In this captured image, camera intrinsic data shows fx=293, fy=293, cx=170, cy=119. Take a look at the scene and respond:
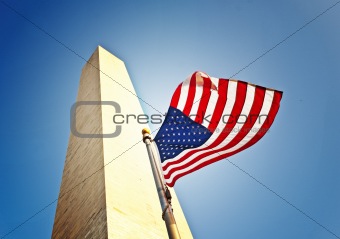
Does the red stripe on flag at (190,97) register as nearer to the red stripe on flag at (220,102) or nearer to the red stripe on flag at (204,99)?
the red stripe on flag at (204,99)

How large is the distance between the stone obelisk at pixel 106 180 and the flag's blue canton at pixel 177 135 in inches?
57.4

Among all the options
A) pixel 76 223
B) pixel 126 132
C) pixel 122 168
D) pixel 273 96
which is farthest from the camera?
pixel 126 132

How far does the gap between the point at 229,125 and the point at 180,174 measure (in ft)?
4.04

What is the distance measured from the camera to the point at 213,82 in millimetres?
5332

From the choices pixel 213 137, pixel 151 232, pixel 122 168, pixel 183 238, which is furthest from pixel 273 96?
pixel 183 238

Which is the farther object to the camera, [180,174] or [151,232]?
[151,232]

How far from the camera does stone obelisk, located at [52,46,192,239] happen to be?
17.9ft

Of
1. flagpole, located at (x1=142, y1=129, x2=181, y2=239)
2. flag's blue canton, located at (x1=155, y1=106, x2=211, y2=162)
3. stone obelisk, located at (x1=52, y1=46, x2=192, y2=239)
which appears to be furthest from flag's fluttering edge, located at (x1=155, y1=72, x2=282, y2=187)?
stone obelisk, located at (x1=52, y1=46, x2=192, y2=239)

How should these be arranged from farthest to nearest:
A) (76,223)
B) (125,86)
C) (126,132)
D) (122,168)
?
(125,86), (126,132), (122,168), (76,223)

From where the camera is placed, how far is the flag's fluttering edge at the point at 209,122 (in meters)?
5.08

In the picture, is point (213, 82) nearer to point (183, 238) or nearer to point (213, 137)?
point (213, 137)

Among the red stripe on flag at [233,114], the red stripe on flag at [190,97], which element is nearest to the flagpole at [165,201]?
the red stripe on flag at [233,114]

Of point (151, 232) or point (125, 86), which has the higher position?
point (125, 86)

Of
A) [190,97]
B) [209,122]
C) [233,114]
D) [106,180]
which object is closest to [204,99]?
[190,97]
